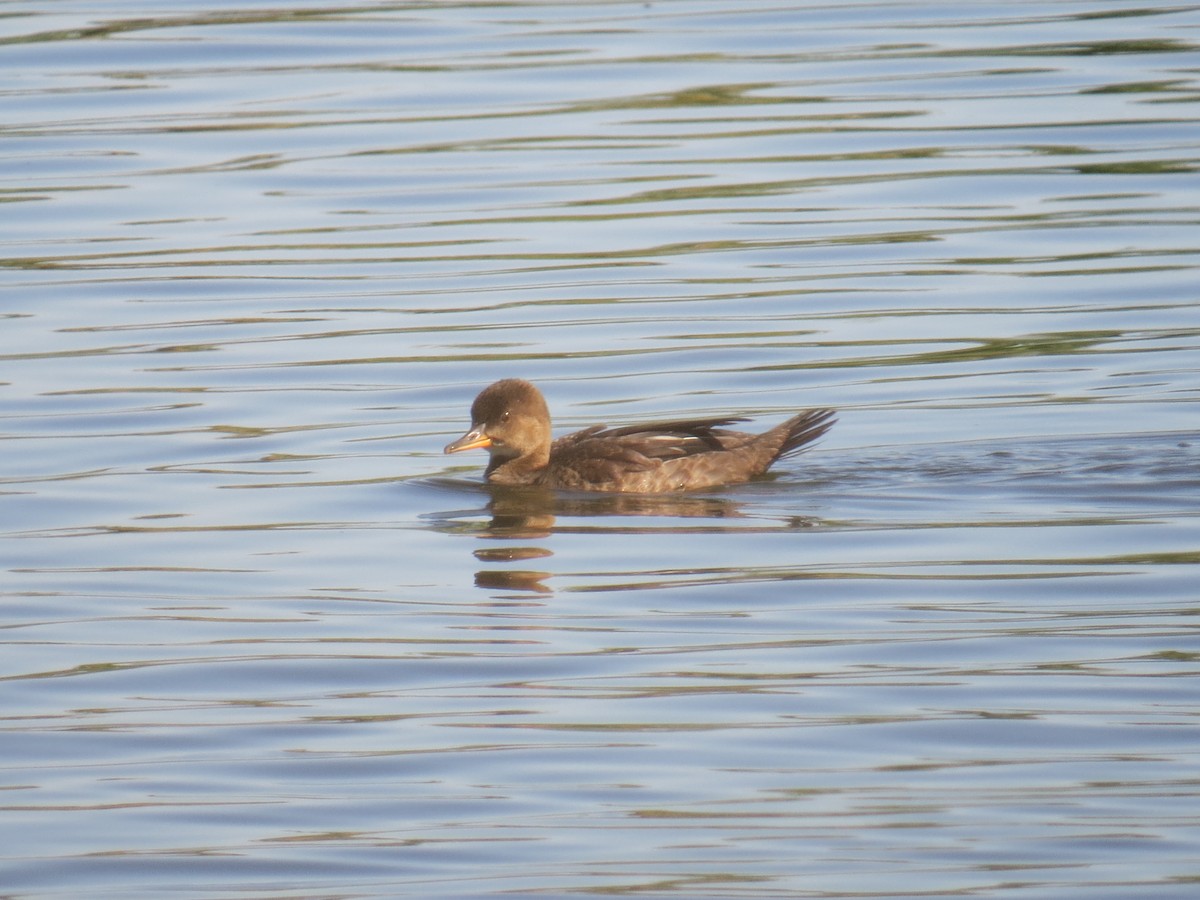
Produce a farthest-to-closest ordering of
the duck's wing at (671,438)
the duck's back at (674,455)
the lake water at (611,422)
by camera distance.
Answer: the duck's back at (674,455)
the duck's wing at (671,438)
the lake water at (611,422)

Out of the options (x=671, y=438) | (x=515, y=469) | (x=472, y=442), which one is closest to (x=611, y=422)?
(x=515, y=469)

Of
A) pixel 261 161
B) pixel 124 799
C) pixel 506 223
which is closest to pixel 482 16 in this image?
pixel 261 161

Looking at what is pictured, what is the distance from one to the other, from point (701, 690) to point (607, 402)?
5221mm

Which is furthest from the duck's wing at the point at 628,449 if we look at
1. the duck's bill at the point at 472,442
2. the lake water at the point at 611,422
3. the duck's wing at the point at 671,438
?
the duck's bill at the point at 472,442

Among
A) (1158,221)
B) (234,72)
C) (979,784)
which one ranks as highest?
(234,72)

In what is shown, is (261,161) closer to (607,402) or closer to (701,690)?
(607,402)

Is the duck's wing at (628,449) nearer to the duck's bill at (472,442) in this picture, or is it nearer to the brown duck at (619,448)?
the brown duck at (619,448)

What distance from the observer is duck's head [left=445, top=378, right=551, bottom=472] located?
10406 millimetres

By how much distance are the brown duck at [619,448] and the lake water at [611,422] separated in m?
0.17

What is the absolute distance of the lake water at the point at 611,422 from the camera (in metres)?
5.65

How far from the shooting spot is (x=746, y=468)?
399 inches

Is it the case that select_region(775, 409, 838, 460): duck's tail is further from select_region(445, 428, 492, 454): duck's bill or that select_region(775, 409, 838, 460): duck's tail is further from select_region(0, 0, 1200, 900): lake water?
select_region(445, 428, 492, 454): duck's bill

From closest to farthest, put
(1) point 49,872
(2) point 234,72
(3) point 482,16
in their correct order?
(1) point 49,872
(2) point 234,72
(3) point 482,16

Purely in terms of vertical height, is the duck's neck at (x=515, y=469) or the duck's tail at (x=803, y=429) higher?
the duck's tail at (x=803, y=429)
